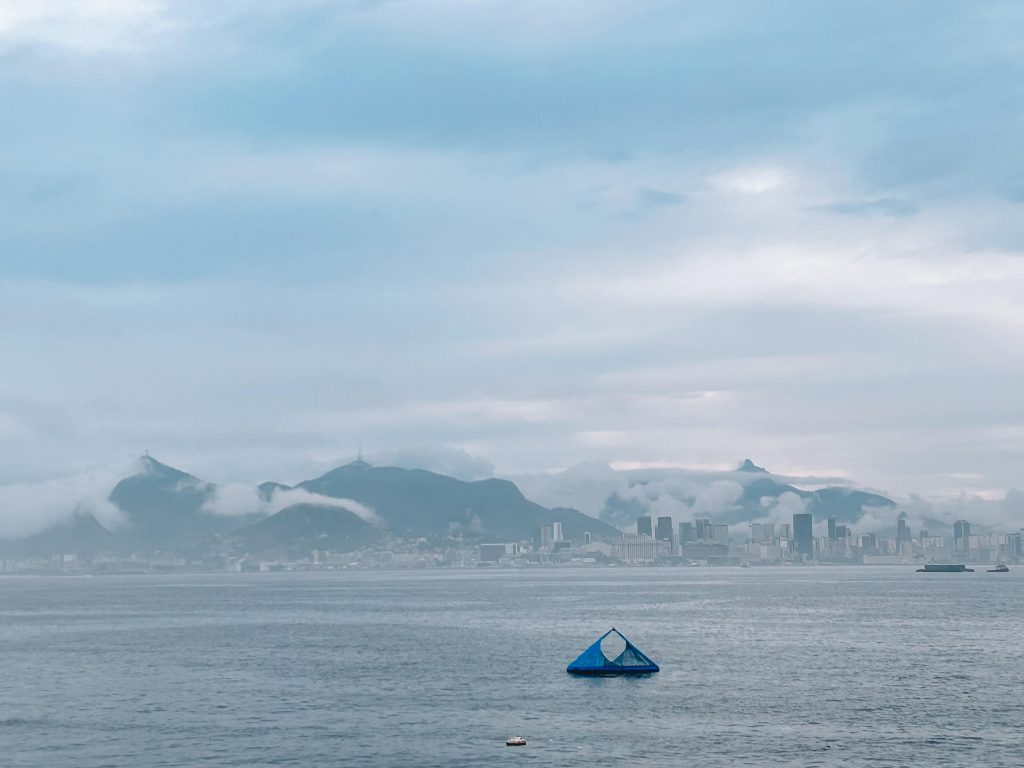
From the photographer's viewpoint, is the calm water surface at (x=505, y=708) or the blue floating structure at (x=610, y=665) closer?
the calm water surface at (x=505, y=708)

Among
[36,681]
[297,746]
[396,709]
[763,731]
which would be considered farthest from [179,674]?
[763,731]

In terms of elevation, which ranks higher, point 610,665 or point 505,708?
point 610,665

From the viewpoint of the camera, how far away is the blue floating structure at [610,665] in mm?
146750

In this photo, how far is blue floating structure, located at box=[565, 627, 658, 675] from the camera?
14675 cm

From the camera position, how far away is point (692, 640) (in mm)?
198750

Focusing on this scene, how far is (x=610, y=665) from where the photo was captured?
148 meters

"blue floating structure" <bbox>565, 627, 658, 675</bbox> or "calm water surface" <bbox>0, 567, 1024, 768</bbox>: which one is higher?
"blue floating structure" <bbox>565, 627, 658, 675</bbox>

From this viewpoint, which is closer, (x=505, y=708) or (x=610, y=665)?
(x=505, y=708)

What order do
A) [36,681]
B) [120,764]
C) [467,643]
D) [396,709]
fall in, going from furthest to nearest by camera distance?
[467,643] < [36,681] < [396,709] < [120,764]

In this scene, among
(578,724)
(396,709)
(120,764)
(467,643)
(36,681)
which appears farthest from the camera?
(467,643)

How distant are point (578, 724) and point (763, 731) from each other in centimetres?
1631

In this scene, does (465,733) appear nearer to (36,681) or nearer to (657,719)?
(657,719)

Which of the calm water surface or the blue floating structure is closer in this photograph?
the calm water surface

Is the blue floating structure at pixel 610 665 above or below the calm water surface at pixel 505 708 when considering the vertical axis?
above
